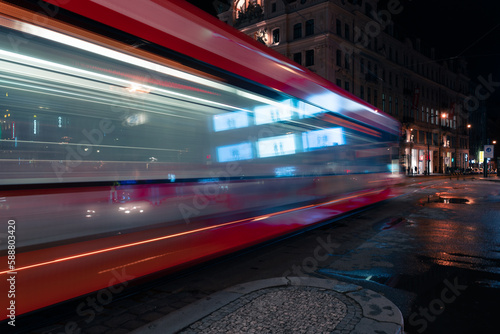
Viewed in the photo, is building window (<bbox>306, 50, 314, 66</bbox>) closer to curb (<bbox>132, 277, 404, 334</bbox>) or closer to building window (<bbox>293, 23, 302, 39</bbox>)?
building window (<bbox>293, 23, 302, 39</bbox>)

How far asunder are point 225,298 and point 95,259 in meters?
1.45

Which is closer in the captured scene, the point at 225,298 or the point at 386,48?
the point at 225,298

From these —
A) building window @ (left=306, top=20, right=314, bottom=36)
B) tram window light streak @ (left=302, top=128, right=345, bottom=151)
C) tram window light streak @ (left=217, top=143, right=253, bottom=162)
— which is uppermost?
building window @ (left=306, top=20, right=314, bottom=36)

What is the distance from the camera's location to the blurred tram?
285 centimetres

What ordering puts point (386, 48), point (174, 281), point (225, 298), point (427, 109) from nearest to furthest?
point (225, 298) → point (174, 281) → point (386, 48) → point (427, 109)

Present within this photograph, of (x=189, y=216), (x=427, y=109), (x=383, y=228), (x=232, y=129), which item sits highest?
(x=427, y=109)

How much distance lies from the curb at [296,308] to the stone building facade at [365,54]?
1229 inches

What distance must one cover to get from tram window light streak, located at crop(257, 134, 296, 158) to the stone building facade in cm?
2892

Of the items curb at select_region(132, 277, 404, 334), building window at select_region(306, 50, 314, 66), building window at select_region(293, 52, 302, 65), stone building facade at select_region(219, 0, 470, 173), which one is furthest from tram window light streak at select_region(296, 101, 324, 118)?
building window at select_region(293, 52, 302, 65)

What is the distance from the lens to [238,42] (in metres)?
5.00

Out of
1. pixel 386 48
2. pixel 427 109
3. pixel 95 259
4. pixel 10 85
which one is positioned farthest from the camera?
pixel 427 109

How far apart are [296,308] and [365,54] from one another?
1762 inches

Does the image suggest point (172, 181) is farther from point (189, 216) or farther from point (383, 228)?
point (383, 228)

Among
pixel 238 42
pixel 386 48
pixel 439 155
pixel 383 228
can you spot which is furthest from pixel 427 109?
pixel 238 42
